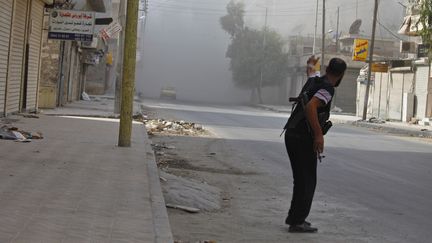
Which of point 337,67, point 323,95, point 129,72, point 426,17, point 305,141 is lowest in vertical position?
point 305,141

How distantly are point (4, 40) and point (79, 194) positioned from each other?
11.0 m

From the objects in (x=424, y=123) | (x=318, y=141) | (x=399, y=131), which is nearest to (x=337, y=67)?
(x=318, y=141)

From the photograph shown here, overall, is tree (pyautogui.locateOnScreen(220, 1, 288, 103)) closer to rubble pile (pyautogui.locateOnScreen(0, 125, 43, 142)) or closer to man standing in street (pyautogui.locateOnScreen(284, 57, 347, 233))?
rubble pile (pyautogui.locateOnScreen(0, 125, 43, 142))

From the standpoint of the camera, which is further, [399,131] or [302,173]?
[399,131]

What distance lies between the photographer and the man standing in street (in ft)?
23.5

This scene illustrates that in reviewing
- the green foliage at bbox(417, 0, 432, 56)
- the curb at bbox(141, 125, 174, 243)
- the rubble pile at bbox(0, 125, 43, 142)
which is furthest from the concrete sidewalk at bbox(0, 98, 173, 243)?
the green foliage at bbox(417, 0, 432, 56)

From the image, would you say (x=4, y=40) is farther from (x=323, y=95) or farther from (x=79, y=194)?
(x=323, y=95)

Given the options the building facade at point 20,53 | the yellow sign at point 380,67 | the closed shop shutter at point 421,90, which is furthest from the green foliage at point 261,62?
the building facade at point 20,53

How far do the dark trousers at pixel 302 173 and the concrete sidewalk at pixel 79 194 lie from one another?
4.50 ft

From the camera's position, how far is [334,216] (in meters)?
8.42

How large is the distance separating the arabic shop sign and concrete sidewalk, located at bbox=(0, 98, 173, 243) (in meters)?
9.26

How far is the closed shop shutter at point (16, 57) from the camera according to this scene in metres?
18.7

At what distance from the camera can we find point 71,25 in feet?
73.9

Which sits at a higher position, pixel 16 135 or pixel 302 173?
pixel 302 173
